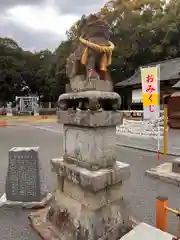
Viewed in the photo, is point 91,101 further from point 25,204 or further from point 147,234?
point 25,204

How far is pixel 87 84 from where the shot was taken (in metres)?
3.72

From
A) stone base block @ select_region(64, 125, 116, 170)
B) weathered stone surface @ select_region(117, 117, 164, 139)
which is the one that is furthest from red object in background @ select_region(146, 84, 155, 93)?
stone base block @ select_region(64, 125, 116, 170)

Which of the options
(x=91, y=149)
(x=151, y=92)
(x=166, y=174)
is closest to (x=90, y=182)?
(x=91, y=149)

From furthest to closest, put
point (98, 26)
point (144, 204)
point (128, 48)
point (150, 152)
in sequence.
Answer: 1. point (128, 48)
2. point (150, 152)
3. point (144, 204)
4. point (98, 26)

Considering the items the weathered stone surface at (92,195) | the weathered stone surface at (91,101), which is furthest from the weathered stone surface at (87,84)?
the weathered stone surface at (92,195)

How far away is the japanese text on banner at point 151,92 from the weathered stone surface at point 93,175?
7.49 m

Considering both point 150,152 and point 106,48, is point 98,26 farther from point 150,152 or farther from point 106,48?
point 150,152

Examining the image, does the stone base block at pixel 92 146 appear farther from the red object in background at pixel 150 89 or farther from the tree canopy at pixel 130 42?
the tree canopy at pixel 130 42

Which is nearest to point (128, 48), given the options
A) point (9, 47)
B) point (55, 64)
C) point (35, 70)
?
point (55, 64)

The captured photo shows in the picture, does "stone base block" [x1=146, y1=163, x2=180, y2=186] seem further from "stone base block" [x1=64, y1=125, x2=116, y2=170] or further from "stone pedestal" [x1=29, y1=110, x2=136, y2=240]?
"stone base block" [x1=64, y1=125, x2=116, y2=170]

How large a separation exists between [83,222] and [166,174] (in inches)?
167

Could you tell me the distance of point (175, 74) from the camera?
24.9m

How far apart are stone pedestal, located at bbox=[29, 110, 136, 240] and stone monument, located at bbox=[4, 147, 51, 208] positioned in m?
1.25

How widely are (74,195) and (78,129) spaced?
1.03 metres
